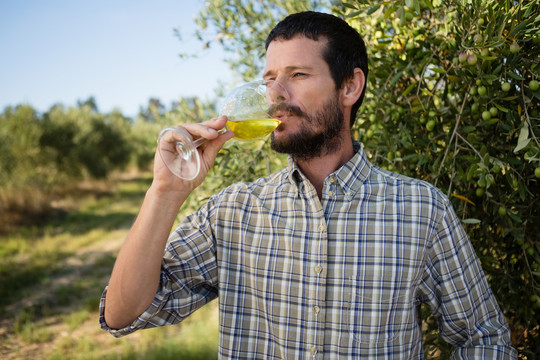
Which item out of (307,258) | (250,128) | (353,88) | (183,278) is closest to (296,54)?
(353,88)

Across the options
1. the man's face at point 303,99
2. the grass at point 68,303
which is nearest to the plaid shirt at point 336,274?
the man's face at point 303,99

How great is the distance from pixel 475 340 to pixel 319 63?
1342 millimetres

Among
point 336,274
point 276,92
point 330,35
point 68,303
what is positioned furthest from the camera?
point 68,303

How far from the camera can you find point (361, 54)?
209cm

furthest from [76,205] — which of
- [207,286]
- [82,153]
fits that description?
[207,286]

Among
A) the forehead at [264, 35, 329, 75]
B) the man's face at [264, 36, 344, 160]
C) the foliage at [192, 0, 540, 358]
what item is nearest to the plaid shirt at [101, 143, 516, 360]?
the man's face at [264, 36, 344, 160]

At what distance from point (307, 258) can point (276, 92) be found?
0.71 meters

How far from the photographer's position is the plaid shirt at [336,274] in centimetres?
154

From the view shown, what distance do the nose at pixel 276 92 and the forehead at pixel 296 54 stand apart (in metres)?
0.11

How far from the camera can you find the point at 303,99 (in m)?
1.79

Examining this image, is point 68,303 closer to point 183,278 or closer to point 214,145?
point 183,278

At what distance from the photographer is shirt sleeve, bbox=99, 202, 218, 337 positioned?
154 centimetres

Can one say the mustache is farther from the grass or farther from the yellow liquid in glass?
the grass

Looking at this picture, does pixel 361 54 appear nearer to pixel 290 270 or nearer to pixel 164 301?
pixel 290 270
